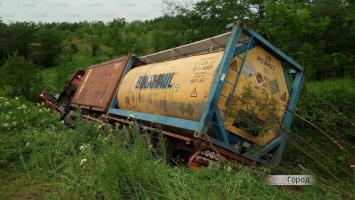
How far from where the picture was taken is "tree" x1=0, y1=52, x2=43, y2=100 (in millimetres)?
25578

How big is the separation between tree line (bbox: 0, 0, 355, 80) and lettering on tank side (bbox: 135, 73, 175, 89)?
329 centimetres

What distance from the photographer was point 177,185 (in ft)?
13.6

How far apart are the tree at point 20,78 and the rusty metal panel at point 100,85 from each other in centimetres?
1236

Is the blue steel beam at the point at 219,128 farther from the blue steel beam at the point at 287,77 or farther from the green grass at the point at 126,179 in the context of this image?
the blue steel beam at the point at 287,77

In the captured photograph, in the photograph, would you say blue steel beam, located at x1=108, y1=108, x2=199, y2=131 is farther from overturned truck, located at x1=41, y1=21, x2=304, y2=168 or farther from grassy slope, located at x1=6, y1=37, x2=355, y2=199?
grassy slope, located at x1=6, y1=37, x2=355, y2=199

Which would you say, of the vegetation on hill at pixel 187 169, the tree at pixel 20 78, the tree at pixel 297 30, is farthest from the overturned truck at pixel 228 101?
the tree at pixel 20 78

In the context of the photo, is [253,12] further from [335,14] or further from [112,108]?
[112,108]

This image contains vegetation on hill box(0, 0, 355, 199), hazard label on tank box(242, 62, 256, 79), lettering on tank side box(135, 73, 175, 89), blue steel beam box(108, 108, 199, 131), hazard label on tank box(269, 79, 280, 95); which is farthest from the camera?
lettering on tank side box(135, 73, 175, 89)

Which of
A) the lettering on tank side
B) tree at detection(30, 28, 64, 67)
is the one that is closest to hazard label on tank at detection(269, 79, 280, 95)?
the lettering on tank side

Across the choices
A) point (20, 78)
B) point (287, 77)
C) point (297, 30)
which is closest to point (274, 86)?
point (287, 77)

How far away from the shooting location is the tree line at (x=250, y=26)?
32.4 feet

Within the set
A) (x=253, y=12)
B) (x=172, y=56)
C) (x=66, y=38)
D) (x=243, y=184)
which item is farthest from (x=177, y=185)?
(x=66, y=38)

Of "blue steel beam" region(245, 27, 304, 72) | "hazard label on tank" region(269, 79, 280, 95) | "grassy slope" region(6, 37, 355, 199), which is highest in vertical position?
"blue steel beam" region(245, 27, 304, 72)

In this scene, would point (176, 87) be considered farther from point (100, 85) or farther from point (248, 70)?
point (100, 85)
